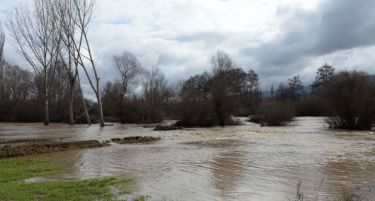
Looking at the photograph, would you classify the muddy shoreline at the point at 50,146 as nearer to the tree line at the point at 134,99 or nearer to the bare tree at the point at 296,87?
the tree line at the point at 134,99

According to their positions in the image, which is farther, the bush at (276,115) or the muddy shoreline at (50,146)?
the bush at (276,115)

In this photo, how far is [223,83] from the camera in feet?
181

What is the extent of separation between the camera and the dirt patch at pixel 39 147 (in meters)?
22.1

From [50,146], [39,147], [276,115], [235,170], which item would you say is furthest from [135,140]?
[276,115]

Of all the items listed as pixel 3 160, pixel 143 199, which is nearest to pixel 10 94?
pixel 3 160

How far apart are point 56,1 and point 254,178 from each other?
141 feet

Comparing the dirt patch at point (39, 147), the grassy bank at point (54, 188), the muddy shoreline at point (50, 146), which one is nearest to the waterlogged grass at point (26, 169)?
the grassy bank at point (54, 188)

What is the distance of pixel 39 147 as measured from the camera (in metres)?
24.1

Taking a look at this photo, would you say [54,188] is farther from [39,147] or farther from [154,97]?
[154,97]

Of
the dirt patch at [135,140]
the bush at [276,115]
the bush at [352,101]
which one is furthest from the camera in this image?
the bush at [276,115]

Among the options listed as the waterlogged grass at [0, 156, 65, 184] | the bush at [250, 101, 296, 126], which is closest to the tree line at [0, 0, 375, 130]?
the bush at [250, 101, 296, 126]

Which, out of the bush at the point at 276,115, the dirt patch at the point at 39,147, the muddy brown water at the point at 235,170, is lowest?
the muddy brown water at the point at 235,170

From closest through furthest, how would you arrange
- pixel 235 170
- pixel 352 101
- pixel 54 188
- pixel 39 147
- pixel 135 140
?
pixel 54 188
pixel 235 170
pixel 39 147
pixel 135 140
pixel 352 101

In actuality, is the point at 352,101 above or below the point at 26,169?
above
